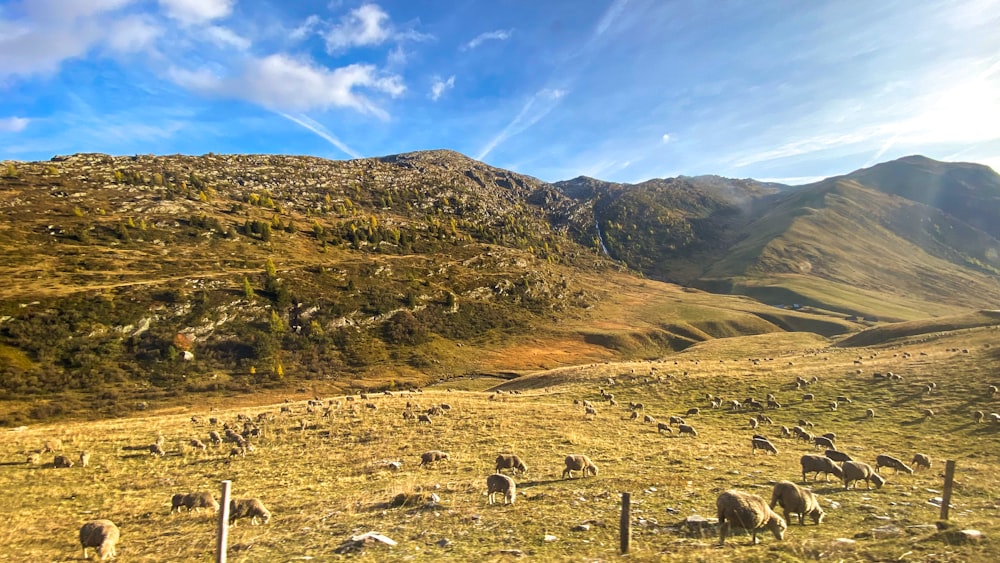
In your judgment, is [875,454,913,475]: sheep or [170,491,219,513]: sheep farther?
[875,454,913,475]: sheep

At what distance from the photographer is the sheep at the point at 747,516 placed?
461 inches

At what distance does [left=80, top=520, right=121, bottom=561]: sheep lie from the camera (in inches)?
515

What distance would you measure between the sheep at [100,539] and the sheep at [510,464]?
1423 cm

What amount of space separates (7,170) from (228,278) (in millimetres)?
122300

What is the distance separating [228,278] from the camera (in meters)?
109

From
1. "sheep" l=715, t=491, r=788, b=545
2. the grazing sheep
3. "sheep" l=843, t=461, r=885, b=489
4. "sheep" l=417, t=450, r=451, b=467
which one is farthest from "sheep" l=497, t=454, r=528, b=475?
the grazing sheep

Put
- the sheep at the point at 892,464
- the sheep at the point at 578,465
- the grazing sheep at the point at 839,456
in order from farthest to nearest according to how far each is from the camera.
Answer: the grazing sheep at the point at 839,456 → the sheep at the point at 892,464 → the sheep at the point at 578,465

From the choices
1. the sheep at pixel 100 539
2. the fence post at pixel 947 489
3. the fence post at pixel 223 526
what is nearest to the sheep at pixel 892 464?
the fence post at pixel 947 489

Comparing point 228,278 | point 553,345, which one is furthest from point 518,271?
point 228,278

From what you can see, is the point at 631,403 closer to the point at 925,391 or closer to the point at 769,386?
the point at 769,386

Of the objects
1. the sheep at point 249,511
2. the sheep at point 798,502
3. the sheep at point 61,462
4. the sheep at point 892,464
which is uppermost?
the sheep at point 798,502

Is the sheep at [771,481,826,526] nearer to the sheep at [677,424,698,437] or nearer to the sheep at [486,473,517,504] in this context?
the sheep at [486,473,517,504]

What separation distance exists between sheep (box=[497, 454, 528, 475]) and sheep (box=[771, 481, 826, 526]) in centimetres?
1087

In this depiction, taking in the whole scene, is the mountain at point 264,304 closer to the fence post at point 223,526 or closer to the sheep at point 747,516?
the fence post at point 223,526
